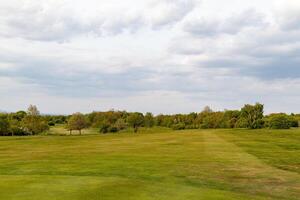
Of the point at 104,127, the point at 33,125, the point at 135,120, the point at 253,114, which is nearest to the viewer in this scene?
the point at 33,125

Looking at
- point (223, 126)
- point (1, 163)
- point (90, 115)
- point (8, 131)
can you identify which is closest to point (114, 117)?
point (90, 115)

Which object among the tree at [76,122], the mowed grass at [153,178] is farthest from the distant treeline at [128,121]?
the mowed grass at [153,178]

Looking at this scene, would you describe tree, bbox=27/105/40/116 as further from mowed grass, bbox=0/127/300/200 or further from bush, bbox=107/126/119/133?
mowed grass, bbox=0/127/300/200

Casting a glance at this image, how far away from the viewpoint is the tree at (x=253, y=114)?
16650cm

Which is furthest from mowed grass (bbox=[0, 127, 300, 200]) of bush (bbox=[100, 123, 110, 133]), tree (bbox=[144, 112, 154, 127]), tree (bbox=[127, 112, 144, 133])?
tree (bbox=[144, 112, 154, 127])

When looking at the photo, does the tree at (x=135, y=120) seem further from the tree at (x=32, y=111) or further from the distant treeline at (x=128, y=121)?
the tree at (x=32, y=111)

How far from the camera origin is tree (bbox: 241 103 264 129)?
6555 inches

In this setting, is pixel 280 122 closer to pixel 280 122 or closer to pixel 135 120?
pixel 280 122

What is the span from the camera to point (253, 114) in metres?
171

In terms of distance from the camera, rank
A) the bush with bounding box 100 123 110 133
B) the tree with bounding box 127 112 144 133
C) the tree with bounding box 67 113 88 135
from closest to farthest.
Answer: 1. the tree with bounding box 67 113 88 135
2. the bush with bounding box 100 123 110 133
3. the tree with bounding box 127 112 144 133

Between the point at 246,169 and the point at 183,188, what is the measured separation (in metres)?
12.7

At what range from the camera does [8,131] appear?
5017 inches

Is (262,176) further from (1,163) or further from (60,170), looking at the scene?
(1,163)

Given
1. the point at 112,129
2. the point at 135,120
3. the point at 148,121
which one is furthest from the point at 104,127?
the point at 148,121
